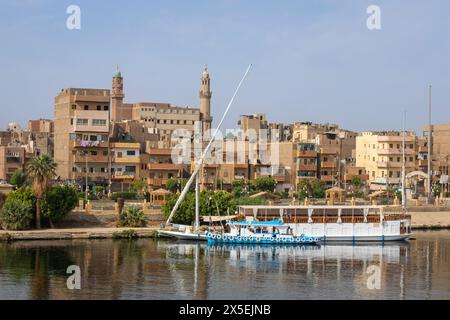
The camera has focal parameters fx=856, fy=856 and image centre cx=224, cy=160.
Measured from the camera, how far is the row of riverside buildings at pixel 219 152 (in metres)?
90.7

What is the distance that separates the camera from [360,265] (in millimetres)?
54312

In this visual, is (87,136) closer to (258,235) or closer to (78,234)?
(78,234)

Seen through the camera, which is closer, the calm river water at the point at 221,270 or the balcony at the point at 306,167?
the calm river water at the point at 221,270

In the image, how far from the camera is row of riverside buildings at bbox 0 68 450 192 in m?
90.7

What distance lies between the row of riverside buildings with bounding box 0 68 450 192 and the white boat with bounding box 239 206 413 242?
781 inches

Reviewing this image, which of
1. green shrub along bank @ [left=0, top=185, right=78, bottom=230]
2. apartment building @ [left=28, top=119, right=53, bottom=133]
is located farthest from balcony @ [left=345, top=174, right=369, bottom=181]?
green shrub along bank @ [left=0, top=185, right=78, bottom=230]

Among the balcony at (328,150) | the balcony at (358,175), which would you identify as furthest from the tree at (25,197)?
the balcony at (358,175)

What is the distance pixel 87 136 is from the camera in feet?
297

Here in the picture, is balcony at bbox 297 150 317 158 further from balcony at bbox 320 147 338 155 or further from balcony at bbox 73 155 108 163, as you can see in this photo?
balcony at bbox 73 155 108 163

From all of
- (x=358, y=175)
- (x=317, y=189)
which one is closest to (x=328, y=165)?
(x=358, y=175)

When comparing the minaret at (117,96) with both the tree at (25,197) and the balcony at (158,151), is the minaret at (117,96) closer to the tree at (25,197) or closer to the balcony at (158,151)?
the balcony at (158,151)

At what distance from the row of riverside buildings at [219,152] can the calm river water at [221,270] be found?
90.8 ft
